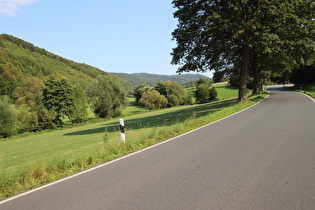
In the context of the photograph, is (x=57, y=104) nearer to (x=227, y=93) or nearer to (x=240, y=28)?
(x=240, y=28)

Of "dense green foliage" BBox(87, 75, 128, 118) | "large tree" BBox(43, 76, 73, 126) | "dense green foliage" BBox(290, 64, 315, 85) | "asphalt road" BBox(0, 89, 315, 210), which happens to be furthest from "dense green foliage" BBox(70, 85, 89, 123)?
"dense green foliage" BBox(290, 64, 315, 85)

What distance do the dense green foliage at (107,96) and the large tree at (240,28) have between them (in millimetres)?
36701

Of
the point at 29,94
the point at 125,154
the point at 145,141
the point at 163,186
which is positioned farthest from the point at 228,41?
the point at 29,94

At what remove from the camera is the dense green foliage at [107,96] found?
180ft

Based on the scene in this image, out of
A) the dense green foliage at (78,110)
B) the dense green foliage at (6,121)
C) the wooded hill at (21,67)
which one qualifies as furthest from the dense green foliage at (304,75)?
the dense green foliage at (6,121)

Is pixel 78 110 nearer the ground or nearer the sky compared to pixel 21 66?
A: nearer the ground

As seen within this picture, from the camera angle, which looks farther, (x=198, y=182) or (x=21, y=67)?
(x=21, y=67)

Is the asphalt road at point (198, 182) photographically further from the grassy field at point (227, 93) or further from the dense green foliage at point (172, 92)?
the dense green foliage at point (172, 92)

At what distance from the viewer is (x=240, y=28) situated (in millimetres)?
17391

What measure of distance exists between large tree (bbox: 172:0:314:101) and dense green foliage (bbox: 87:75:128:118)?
36701mm

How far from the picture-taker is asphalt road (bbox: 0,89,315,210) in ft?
11.2

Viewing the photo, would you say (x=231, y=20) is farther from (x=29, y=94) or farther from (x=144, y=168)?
(x=29, y=94)

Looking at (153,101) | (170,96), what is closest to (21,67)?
(153,101)

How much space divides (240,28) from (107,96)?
42377 mm
